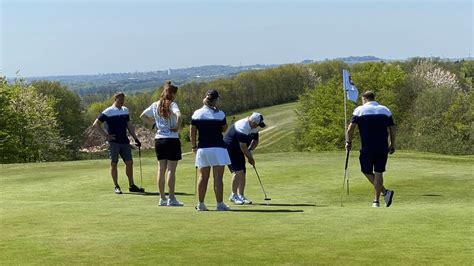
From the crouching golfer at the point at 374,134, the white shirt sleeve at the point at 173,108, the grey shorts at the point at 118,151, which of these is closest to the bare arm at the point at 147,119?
the white shirt sleeve at the point at 173,108

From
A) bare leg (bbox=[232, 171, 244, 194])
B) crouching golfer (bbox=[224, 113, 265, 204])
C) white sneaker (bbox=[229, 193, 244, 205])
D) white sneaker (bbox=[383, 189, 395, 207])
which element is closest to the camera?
white sneaker (bbox=[383, 189, 395, 207])

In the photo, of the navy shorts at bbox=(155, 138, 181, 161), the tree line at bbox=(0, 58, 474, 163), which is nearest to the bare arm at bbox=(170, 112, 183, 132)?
the navy shorts at bbox=(155, 138, 181, 161)

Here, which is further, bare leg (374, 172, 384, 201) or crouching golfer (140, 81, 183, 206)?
bare leg (374, 172, 384, 201)

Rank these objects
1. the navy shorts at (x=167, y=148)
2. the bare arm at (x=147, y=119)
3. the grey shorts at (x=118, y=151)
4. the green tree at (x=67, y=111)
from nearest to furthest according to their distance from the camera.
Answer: the navy shorts at (x=167, y=148) → the bare arm at (x=147, y=119) → the grey shorts at (x=118, y=151) → the green tree at (x=67, y=111)

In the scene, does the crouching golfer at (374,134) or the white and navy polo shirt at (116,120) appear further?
the white and navy polo shirt at (116,120)

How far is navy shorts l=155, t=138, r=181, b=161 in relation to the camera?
14086 millimetres

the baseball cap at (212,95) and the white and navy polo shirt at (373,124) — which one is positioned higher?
the baseball cap at (212,95)

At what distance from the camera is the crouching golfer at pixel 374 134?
14109 mm

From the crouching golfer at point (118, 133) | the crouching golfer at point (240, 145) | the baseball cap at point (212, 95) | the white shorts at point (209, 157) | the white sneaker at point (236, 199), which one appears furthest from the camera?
the crouching golfer at point (118, 133)

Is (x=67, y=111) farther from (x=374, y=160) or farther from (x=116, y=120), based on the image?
(x=374, y=160)

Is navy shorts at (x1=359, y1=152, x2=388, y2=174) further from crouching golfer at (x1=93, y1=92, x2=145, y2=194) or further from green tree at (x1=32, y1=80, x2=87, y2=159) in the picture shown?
green tree at (x1=32, y1=80, x2=87, y2=159)

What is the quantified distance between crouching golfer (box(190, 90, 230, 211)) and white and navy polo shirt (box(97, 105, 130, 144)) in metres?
4.93

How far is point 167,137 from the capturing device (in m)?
14.1

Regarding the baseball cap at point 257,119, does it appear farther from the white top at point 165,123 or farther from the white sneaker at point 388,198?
the white sneaker at point 388,198
